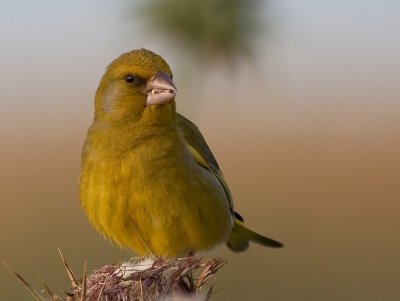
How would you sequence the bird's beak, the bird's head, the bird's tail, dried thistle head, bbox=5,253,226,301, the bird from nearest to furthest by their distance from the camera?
dried thistle head, bbox=5,253,226,301 < the bird's beak < the bird's head < the bird < the bird's tail

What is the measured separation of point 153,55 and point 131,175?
1.46ft

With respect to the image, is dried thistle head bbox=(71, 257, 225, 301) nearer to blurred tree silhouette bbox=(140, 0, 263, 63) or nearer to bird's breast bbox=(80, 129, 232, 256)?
bird's breast bbox=(80, 129, 232, 256)

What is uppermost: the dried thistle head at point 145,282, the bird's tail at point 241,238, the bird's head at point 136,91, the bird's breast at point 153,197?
the bird's head at point 136,91

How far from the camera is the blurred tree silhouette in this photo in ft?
20.2

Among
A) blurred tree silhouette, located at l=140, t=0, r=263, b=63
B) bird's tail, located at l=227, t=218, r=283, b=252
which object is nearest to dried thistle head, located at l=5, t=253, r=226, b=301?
bird's tail, located at l=227, t=218, r=283, b=252

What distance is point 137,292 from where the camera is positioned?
9.05ft

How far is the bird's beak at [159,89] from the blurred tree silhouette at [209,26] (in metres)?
1.61

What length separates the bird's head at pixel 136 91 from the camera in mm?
4406

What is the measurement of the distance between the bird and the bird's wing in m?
0.05

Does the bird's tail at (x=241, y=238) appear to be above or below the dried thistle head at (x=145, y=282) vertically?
below

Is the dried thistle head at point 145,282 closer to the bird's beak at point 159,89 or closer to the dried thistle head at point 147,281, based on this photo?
the dried thistle head at point 147,281

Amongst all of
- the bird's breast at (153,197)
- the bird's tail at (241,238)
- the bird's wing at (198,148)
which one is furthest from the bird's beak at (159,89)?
the bird's tail at (241,238)

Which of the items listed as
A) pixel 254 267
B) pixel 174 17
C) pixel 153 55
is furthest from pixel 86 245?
pixel 153 55

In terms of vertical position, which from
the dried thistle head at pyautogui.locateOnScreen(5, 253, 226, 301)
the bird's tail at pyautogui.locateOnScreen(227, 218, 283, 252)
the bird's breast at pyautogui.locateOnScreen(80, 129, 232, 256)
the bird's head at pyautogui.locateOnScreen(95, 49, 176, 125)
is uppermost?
the bird's head at pyautogui.locateOnScreen(95, 49, 176, 125)
